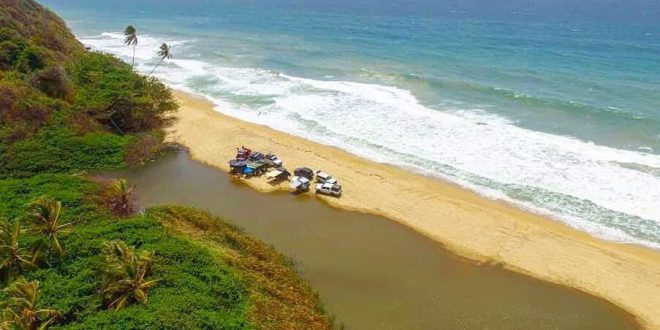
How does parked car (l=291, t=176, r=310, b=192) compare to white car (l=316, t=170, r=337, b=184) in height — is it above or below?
below

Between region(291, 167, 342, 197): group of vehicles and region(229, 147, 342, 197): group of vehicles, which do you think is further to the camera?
region(229, 147, 342, 197): group of vehicles

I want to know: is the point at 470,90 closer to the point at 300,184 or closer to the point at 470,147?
the point at 470,147

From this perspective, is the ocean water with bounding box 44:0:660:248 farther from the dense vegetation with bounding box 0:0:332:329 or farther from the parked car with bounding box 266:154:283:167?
the dense vegetation with bounding box 0:0:332:329

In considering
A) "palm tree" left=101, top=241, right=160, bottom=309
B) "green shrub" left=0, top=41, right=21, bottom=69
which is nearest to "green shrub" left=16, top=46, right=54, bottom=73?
"green shrub" left=0, top=41, right=21, bottom=69

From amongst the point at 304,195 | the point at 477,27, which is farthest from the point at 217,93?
the point at 477,27

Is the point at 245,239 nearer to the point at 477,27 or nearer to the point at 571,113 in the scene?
the point at 571,113

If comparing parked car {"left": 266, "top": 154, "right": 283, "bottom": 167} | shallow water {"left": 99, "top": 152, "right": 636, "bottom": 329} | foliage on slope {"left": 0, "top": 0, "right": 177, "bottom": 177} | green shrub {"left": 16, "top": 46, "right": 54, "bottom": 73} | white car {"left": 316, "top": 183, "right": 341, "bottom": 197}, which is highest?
green shrub {"left": 16, "top": 46, "right": 54, "bottom": 73}

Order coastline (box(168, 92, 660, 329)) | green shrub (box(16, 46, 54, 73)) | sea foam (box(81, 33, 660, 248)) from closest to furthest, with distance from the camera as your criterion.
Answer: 1. coastline (box(168, 92, 660, 329))
2. sea foam (box(81, 33, 660, 248))
3. green shrub (box(16, 46, 54, 73))
